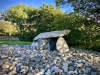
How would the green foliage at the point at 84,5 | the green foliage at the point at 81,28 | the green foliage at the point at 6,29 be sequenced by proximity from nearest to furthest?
1. the green foliage at the point at 84,5
2. the green foliage at the point at 81,28
3. the green foliage at the point at 6,29

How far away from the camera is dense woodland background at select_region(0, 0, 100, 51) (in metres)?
7.21

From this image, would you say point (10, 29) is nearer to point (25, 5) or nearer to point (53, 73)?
point (25, 5)

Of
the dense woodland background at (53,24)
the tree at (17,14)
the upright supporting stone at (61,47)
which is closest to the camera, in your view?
the upright supporting stone at (61,47)

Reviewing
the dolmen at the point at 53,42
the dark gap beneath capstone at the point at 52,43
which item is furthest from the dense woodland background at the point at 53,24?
the dark gap beneath capstone at the point at 52,43

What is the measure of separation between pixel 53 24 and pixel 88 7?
2.89m

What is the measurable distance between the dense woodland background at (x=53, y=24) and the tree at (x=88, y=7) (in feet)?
0.20

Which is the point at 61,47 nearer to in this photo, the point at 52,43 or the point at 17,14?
the point at 52,43

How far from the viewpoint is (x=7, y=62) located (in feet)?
15.3

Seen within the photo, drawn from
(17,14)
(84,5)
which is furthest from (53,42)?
(17,14)

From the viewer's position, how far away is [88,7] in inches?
282

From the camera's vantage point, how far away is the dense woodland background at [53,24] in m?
7.21

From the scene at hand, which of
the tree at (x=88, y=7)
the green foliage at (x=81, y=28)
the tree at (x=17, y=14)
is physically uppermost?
the tree at (x=17, y=14)

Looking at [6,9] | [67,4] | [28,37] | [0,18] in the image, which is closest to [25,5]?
[6,9]

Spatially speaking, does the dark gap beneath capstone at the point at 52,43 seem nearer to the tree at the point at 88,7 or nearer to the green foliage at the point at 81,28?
the green foliage at the point at 81,28
